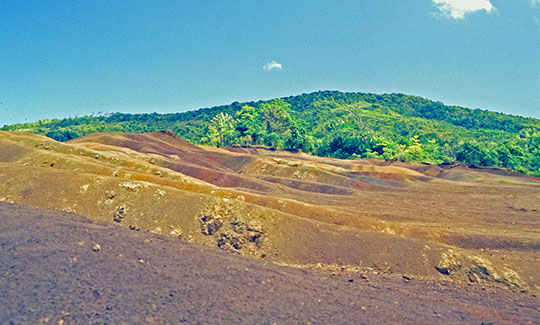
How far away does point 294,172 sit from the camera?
4066cm

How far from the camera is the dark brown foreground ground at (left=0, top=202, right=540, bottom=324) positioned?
606cm

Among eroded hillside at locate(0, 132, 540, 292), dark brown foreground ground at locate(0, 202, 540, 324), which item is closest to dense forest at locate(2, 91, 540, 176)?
eroded hillside at locate(0, 132, 540, 292)

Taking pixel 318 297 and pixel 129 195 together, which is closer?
pixel 318 297

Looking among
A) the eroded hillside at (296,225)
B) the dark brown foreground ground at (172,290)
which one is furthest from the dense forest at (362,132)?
the dark brown foreground ground at (172,290)

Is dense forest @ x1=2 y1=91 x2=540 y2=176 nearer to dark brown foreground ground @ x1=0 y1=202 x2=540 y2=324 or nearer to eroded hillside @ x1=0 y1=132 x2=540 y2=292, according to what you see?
eroded hillside @ x1=0 y1=132 x2=540 y2=292

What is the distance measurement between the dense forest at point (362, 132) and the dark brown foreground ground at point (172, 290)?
2529 inches

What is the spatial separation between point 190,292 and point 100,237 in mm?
3428

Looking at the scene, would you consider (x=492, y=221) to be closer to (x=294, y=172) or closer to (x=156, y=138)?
(x=294, y=172)

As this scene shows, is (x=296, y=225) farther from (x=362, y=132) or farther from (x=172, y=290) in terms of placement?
(x=362, y=132)

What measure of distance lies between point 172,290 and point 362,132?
81938mm

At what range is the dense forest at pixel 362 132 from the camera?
6644 cm

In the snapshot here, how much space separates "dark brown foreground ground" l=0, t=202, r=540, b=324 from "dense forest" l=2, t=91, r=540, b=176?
64.2 m

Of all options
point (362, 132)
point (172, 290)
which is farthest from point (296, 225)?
point (362, 132)

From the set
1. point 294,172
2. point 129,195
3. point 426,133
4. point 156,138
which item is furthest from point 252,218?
point 426,133
